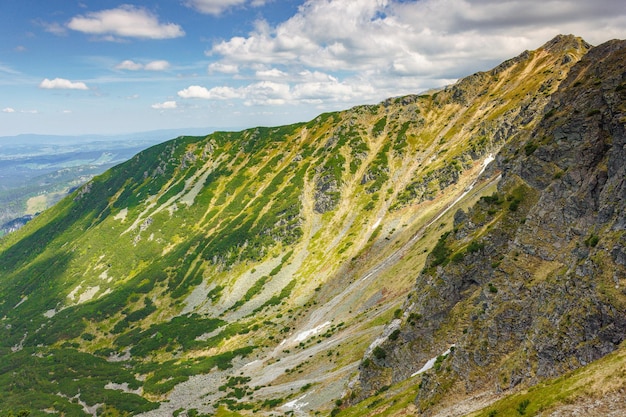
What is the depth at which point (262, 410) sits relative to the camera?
223ft

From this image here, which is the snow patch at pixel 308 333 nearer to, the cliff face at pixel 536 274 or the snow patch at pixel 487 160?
the cliff face at pixel 536 274

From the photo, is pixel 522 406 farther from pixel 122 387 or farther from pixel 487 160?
pixel 122 387

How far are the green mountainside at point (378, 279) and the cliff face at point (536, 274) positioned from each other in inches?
8.1

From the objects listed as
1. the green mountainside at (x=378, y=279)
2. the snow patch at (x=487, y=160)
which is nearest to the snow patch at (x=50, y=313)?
the green mountainside at (x=378, y=279)

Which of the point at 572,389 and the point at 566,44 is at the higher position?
the point at 566,44

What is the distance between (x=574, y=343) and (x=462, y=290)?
19.5m

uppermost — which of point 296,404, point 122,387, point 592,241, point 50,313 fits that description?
point 592,241

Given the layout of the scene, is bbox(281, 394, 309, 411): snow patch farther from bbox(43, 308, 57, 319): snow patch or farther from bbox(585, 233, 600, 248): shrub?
bbox(43, 308, 57, 319): snow patch

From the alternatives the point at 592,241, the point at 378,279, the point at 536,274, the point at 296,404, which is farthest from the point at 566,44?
the point at 296,404

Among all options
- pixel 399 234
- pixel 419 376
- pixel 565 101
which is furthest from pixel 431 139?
pixel 419 376

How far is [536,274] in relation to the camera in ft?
137

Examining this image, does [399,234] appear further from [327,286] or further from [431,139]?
[431,139]

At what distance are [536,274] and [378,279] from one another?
5454 cm

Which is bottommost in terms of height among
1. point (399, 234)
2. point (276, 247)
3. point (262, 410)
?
point (262, 410)
